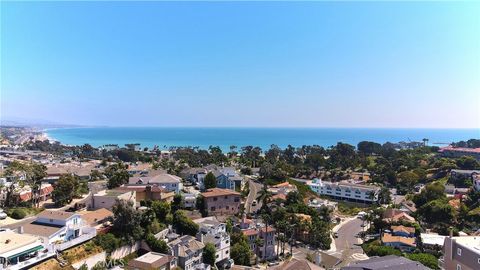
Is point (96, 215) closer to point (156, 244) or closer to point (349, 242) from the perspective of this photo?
point (156, 244)

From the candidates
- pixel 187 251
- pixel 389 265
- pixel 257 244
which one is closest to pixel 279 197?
pixel 257 244

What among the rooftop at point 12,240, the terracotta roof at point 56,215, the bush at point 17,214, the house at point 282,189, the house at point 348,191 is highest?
the terracotta roof at point 56,215

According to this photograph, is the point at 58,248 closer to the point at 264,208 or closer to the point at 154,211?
the point at 154,211

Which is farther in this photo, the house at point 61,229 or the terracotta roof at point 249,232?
the terracotta roof at point 249,232

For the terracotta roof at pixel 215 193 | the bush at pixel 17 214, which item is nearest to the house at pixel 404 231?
the terracotta roof at pixel 215 193

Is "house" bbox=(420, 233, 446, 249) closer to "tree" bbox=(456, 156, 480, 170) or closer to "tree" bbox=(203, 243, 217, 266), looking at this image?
"tree" bbox=(203, 243, 217, 266)

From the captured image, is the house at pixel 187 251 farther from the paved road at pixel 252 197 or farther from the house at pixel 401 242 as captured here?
the house at pixel 401 242

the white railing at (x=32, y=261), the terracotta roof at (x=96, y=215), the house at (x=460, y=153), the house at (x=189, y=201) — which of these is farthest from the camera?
the house at (x=460, y=153)
